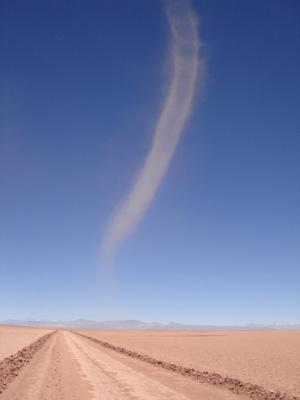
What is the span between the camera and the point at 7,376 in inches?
867

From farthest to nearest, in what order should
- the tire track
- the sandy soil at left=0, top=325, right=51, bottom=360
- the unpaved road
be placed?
1. the sandy soil at left=0, top=325, right=51, bottom=360
2. the unpaved road
3. the tire track

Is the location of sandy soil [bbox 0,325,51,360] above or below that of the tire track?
above

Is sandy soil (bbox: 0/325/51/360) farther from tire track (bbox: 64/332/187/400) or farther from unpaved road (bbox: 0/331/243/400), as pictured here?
tire track (bbox: 64/332/187/400)

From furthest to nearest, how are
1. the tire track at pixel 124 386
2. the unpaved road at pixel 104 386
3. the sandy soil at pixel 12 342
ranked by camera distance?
the sandy soil at pixel 12 342
the unpaved road at pixel 104 386
the tire track at pixel 124 386

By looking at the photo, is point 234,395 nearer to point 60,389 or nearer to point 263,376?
point 60,389

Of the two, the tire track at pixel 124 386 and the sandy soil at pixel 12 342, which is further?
the sandy soil at pixel 12 342

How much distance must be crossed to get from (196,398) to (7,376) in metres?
9.85

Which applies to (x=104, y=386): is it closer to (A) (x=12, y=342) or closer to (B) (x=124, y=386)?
(B) (x=124, y=386)

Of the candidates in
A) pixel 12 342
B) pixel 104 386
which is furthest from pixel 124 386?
pixel 12 342

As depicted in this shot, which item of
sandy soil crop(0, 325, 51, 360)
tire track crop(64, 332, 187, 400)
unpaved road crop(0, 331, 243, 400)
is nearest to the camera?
tire track crop(64, 332, 187, 400)

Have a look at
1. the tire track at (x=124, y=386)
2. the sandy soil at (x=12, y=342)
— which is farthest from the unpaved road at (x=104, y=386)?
the sandy soil at (x=12, y=342)

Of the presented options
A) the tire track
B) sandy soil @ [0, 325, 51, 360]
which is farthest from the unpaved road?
sandy soil @ [0, 325, 51, 360]

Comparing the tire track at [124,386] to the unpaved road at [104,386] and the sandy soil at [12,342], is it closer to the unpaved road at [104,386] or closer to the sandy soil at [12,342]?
the unpaved road at [104,386]

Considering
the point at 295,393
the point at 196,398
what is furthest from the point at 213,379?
the point at 196,398
